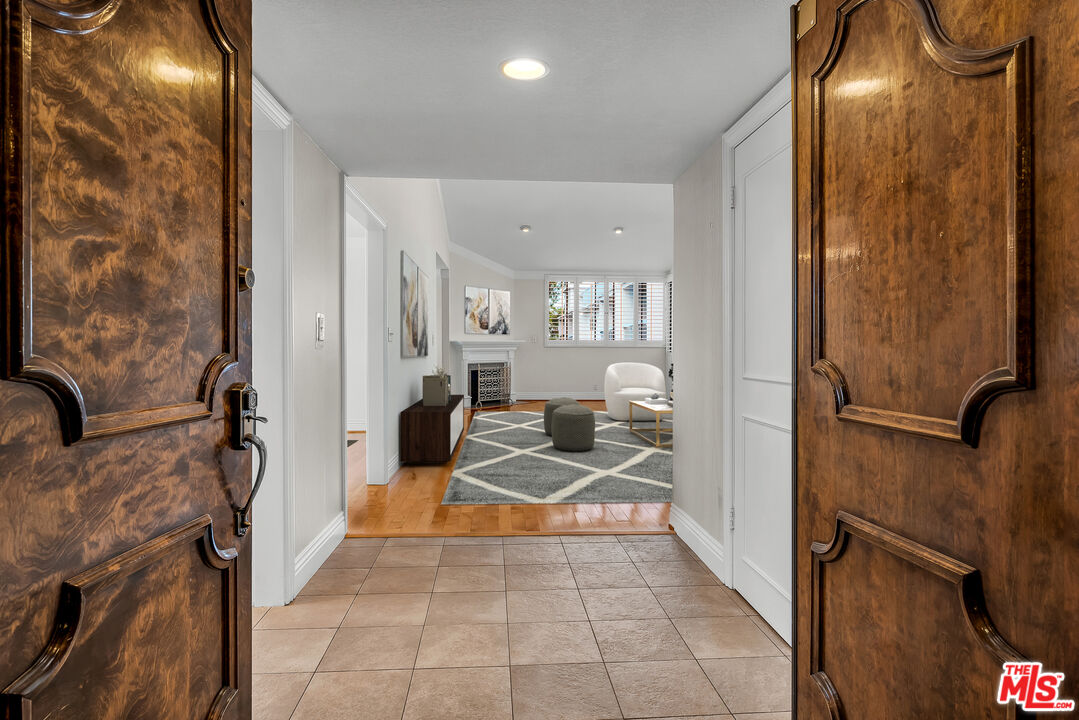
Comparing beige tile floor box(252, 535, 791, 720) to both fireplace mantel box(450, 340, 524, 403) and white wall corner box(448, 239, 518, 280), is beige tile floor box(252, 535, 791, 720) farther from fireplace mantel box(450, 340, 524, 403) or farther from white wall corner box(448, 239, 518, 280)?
white wall corner box(448, 239, 518, 280)

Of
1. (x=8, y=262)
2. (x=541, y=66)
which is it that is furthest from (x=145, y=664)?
(x=541, y=66)

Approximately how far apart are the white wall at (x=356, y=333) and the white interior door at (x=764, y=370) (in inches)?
202

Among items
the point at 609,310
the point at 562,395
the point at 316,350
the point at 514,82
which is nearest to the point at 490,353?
the point at 562,395

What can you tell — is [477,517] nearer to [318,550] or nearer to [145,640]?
[318,550]

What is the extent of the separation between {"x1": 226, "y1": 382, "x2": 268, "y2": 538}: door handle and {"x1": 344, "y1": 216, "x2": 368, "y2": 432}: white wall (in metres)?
5.66

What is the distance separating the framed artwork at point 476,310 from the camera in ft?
30.1

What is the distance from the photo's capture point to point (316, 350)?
2738 mm

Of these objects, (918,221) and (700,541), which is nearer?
(918,221)

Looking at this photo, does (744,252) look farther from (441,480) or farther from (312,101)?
(441,480)

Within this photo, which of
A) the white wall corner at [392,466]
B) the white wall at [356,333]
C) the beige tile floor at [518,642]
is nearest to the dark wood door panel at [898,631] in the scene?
the beige tile floor at [518,642]

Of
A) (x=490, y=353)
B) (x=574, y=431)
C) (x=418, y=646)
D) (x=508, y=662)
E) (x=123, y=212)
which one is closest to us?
(x=123, y=212)

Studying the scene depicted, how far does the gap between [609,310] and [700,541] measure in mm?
7770

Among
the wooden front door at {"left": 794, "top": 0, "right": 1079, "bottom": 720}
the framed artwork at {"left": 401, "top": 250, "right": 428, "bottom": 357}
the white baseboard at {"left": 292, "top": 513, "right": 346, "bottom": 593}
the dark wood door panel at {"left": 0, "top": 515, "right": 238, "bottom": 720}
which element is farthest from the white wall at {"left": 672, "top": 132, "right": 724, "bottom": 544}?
the framed artwork at {"left": 401, "top": 250, "right": 428, "bottom": 357}

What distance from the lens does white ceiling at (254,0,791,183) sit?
65.0 inches
